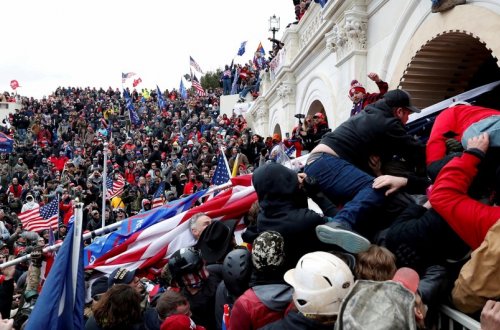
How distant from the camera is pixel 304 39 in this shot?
15.1 m

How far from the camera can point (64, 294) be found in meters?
3.89

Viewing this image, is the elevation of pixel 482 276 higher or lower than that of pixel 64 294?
higher

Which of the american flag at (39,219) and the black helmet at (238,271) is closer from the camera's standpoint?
the black helmet at (238,271)

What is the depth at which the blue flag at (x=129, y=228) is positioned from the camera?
5.93 meters

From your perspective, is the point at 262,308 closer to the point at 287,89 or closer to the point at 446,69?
the point at 446,69

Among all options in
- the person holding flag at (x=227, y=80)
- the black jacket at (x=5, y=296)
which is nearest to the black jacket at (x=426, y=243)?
the black jacket at (x=5, y=296)

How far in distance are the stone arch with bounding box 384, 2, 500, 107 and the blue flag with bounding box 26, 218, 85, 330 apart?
18.7 feet

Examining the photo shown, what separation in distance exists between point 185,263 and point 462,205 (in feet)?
7.38

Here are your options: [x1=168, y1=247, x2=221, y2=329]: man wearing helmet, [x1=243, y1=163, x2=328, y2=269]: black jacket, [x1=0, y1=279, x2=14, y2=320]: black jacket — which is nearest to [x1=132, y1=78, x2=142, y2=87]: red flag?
[x1=0, y1=279, x2=14, y2=320]: black jacket

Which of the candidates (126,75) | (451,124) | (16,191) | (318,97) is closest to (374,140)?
(451,124)

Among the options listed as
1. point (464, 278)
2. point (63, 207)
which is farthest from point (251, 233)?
point (63, 207)

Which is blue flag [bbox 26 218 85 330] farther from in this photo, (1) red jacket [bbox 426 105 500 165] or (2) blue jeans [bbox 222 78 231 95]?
(2) blue jeans [bbox 222 78 231 95]

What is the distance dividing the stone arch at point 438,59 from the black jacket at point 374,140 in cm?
354

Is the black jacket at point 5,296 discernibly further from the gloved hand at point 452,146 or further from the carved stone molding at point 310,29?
the carved stone molding at point 310,29
